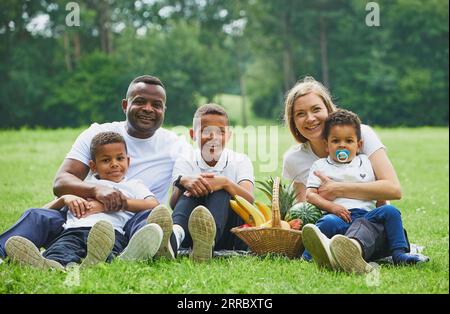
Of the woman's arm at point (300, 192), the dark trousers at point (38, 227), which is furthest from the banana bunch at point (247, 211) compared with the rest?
the dark trousers at point (38, 227)

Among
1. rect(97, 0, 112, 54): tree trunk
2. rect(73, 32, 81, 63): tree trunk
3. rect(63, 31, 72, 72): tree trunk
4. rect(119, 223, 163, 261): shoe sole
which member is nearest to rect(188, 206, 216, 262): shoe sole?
rect(119, 223, 163, 261): shoe sole

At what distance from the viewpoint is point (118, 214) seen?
449 cm

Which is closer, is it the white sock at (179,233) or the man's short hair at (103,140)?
the white sock at (179,233)

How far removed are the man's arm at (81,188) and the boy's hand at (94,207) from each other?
3cm

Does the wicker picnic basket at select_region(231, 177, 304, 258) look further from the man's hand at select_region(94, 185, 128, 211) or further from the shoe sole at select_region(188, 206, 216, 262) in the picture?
the man's hand at select_region(94, 185, 128, 211)

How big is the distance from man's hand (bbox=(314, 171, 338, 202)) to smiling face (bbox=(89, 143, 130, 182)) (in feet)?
4.59

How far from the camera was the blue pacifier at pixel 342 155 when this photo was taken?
4.48m

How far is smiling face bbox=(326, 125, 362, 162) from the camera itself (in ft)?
14.7

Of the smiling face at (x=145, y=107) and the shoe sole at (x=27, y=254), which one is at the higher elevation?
the smiling face at (x=145, y=107)

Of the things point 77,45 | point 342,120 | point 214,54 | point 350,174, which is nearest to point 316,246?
point 350,174

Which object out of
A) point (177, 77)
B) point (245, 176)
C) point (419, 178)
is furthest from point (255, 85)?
point (245, 176)

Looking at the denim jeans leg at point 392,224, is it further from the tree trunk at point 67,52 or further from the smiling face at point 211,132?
the tree trunk at point 67,52

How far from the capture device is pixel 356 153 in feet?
15.2
